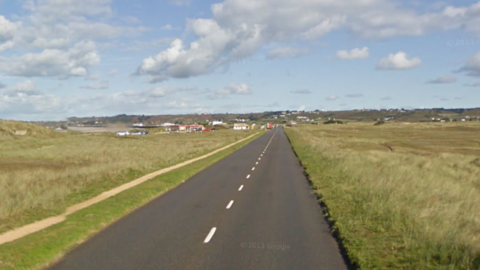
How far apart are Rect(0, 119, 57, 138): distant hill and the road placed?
226ft

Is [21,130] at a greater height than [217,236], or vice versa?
[21,130]

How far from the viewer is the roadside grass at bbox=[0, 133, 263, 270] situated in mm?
9219

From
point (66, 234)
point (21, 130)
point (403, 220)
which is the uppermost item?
point (21, 130)

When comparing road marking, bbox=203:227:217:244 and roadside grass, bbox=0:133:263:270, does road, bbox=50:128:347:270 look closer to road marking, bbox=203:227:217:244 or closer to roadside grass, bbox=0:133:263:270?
road marking, bbox=203:227:217:244

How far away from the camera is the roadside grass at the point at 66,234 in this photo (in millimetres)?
9219

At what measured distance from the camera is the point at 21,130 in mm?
82750

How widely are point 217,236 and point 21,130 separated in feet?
267

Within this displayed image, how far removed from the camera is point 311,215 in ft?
48.1

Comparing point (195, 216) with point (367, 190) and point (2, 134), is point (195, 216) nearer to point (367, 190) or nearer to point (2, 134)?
point (367, 190)

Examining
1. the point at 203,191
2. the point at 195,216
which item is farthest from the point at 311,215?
the point at 203,191

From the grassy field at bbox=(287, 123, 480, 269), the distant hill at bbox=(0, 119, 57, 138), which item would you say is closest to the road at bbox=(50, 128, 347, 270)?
the grassy field at bbox=(287, 123, 480, 269)

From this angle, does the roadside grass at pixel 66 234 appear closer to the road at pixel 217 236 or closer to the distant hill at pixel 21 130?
the road at pixel 217 236

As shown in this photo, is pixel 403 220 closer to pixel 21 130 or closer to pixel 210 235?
pixel 210 235

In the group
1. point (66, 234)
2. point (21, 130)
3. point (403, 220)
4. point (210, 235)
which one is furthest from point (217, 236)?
point (21, 130)
